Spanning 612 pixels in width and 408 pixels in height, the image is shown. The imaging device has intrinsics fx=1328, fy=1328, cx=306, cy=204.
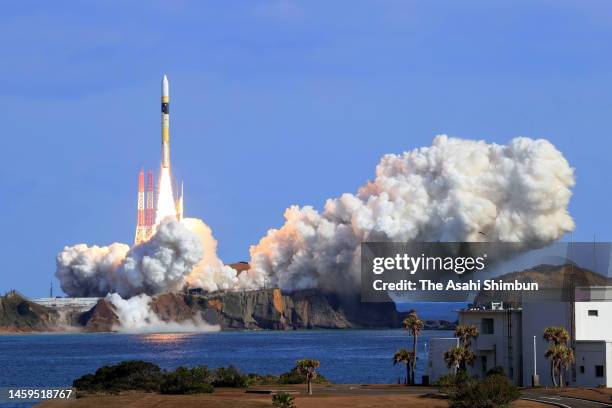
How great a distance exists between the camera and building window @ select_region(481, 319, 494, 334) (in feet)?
278

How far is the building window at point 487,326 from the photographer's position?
3337 inches

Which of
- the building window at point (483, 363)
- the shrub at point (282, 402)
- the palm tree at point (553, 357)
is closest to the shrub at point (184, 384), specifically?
the shrub at point (282, 402)

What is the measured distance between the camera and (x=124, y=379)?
76.9 meters

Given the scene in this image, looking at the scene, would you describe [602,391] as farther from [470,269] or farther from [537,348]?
[470,269]

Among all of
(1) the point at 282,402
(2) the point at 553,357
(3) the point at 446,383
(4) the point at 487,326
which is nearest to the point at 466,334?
(4) the point at 487,326

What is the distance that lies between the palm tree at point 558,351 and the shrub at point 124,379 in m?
22.2

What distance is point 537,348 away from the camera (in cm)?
7906

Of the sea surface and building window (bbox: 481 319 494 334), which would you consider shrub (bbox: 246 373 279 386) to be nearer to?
building window (bbox: 481 319 494 334)

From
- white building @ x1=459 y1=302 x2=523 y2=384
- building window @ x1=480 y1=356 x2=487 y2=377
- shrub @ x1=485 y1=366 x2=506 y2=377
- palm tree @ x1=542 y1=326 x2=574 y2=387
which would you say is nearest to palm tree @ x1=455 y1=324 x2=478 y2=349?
white building @ x1=459 y1=302 x2=523 y2=384

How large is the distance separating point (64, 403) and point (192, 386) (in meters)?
7.85

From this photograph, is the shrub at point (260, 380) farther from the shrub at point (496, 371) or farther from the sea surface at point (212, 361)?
the sea surface at point (212, 361)

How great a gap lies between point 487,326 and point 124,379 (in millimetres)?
Result: 23682

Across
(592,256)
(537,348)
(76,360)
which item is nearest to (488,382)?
(537,348)

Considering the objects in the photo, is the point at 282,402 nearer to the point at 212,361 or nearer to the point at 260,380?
the point at 260,380
